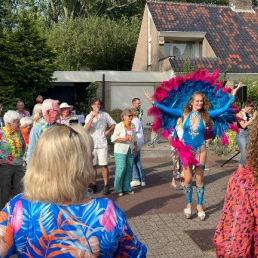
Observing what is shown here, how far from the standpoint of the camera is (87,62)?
28.6 meters

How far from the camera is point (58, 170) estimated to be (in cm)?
165

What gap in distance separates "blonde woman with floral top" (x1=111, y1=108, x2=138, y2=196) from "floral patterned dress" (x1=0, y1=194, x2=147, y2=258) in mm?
5062

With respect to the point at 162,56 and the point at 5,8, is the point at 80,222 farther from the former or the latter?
the point at 162,56

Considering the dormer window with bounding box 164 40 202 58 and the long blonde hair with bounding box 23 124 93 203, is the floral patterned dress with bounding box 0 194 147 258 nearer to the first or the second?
the long blonde hair with bounding box 23 124 93 203

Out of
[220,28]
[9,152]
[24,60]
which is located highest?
[220,28]

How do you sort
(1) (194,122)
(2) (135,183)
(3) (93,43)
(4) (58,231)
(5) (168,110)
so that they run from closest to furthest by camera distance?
(4) (58,231) < (1) (194,122) < (5) (168,110) < (2) (135,183) < (3) (93,43)

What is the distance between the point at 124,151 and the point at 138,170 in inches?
45.0

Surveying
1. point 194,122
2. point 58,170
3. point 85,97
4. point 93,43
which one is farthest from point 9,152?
point 93,43

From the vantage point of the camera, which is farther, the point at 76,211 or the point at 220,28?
the point at 220,28

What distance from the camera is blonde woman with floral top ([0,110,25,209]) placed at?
16.3 ft

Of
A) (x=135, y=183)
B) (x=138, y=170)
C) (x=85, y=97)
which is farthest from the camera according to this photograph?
(x=85, y=97)

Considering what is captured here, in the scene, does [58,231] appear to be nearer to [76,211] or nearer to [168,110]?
[76,211]

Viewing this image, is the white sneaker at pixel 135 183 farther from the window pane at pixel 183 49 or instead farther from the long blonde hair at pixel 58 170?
the window pane at pixel 183 49

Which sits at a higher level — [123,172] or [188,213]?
[123,172]
